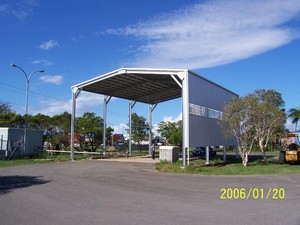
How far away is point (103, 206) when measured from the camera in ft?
34.3

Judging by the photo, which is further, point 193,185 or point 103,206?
point 193,185

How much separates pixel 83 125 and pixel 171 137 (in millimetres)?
13216

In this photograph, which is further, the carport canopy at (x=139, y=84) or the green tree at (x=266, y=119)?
the carport canopy at (x=139, y=84)

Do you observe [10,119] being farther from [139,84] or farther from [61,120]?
[139,84]

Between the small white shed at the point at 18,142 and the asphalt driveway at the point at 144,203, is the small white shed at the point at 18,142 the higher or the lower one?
the higher one

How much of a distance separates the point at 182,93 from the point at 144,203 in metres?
15.7

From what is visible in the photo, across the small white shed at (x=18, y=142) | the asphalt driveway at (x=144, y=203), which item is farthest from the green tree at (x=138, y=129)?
the asphalt driveway at (x=144, y=203)

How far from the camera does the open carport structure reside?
26078 millimetres

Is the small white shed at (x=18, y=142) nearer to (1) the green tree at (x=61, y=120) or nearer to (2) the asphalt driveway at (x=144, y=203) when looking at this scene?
(2) the asphalt driveway at (x=144, y=203)

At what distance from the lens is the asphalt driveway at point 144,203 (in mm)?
8766

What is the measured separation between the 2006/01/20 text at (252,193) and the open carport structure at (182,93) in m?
10.4

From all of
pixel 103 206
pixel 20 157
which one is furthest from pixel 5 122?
pixel 103 206

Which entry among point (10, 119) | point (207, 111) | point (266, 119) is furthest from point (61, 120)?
point (266, 119)

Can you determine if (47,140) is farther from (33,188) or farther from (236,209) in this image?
(236,209)
